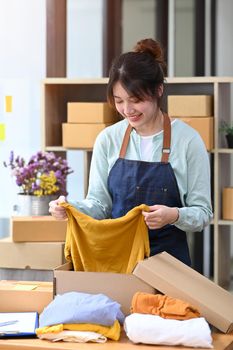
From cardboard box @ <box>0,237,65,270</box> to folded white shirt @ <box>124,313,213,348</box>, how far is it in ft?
6.12

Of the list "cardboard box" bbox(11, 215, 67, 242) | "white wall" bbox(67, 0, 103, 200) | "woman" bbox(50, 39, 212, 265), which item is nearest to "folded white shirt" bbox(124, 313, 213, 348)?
"woman" bbox(50, 39, 212, 265)

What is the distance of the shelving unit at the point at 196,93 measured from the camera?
497 cm

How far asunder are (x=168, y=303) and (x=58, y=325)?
0.30 m

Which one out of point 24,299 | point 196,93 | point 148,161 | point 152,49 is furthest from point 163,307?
point 196,93

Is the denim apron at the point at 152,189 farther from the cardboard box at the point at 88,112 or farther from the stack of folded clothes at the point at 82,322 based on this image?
the cardboard box at the point at 88,112

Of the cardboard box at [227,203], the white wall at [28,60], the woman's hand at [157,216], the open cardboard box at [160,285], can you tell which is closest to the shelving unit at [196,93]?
the cardboard box at [227,203]

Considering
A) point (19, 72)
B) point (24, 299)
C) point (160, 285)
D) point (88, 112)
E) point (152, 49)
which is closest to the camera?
point (160, 285)

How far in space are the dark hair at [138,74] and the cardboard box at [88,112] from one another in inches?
88.2

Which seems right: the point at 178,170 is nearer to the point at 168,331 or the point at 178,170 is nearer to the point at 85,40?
the point at 168,331

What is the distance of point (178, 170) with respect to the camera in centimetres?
272

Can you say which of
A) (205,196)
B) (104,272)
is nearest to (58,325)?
(104,272)

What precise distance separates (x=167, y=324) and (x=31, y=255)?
1.97m

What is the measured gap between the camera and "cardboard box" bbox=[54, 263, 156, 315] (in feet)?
7.45

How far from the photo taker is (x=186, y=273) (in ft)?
7.72
